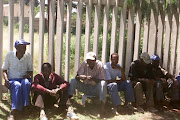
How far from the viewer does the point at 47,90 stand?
443 cm

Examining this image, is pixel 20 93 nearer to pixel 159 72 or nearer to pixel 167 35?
pixel 159 72

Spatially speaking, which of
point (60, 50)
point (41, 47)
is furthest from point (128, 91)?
point (41, 47)

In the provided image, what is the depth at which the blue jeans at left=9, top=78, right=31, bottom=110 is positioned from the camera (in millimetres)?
4273

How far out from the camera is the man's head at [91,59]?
4.89 m

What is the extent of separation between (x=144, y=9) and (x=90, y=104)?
8.54 feet

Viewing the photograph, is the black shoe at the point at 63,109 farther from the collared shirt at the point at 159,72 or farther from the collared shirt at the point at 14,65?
the collared shirt at the point at 159,72

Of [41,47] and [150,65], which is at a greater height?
[41,47]

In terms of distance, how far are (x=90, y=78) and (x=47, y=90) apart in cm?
93

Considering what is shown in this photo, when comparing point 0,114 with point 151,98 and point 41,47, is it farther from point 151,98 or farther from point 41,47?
point 151,98

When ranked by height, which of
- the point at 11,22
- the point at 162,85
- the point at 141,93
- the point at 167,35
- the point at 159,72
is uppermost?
the point at 11,22

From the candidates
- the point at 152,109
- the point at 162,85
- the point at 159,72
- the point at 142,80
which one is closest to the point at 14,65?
the point at 142,80

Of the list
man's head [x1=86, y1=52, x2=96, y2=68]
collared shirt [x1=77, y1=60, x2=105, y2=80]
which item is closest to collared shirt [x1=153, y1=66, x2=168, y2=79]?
collared shirt [x1=77, y1=60, x2=105, y2=80]

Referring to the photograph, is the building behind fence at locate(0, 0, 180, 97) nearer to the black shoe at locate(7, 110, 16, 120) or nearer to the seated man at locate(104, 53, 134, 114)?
the seated man at locate(104, 53, 134, 114)

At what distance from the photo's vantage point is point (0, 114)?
4516mm
